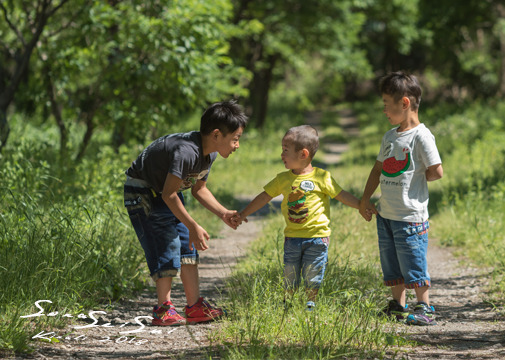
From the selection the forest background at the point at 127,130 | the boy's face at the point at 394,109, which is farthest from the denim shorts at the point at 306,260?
the boy's face at the point at 394,109

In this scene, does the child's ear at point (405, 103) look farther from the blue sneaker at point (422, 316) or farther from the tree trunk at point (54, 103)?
the tree trunk at point (54, 103)

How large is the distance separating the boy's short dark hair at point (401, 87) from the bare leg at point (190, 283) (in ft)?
6.12

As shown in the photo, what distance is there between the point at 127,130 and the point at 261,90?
51.0 feet

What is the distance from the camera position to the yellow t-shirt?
443 centimetres

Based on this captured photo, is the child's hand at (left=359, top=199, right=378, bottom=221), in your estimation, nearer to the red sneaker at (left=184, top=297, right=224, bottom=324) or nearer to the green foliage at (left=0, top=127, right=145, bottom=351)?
the red sneaker at (left=184, top=297, right=224, bottom=324)

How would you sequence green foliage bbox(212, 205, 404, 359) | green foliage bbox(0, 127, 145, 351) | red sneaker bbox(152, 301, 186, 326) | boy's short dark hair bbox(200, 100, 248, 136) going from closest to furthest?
green foliage bbox(212, 205, 404, 359)
green foliage bbox(0, 127, 145, 351)
boy's short dark hair bbox(200, 100, 248, 136)
red sneaker bbox(152, 301, 186, 326)

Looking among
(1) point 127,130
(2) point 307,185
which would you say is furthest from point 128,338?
(1) point 127,130

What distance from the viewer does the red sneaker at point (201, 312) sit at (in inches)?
177

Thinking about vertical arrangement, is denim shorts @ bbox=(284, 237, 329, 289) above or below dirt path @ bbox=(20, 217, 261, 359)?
A: above

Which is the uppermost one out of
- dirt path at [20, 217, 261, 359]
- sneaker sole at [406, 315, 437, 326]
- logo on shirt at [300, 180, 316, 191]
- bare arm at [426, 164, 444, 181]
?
bare arm at [426, 164, 444, 181]

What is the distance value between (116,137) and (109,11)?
2349mm

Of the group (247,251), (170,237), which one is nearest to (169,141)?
(170,237)

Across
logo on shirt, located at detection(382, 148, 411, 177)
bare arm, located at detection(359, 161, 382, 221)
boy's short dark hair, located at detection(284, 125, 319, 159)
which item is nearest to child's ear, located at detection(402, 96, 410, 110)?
logo on shirt, located at detection(382, 148, 411, 177)
